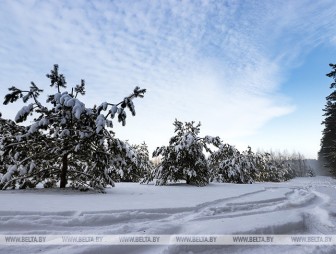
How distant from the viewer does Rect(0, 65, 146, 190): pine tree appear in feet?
21.1

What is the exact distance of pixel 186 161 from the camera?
11953 millimetres

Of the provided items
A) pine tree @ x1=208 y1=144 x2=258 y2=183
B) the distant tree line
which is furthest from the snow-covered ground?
pine tree @ x1=208 y1=144 x2=258 y2=183

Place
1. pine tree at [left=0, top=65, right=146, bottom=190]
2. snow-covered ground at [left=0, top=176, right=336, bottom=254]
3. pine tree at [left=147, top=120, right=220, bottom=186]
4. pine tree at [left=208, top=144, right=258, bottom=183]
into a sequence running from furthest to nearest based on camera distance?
pine tree at [left=208, top=144, right=258, bottom=183], pine tree at [left=147, top=120, right=220, bottom=186], pine tree at [left=0, top=65, right=146, bottom=190], snow-covered ground at [left=0, top=176, right=336, bottom=254]

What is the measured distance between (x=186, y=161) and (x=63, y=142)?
6316 millimetres

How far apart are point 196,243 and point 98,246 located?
1.15 meters

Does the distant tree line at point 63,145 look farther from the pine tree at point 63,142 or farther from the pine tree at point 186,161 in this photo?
the pine tree at point 186,161

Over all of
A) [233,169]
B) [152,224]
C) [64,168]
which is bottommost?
[152,224]

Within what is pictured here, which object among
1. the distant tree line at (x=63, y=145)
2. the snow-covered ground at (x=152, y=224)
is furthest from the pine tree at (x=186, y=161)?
the snow-covered ground at (x=152, y=224)

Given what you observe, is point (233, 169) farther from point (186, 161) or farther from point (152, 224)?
point (152, 224)

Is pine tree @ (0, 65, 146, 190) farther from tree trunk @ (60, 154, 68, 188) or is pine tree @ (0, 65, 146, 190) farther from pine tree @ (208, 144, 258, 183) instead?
pine tree @ (208, 144, 258, 183)

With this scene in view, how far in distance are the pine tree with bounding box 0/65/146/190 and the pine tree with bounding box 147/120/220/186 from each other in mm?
4722

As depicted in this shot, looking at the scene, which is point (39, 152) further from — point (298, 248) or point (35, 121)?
point (298, 248)

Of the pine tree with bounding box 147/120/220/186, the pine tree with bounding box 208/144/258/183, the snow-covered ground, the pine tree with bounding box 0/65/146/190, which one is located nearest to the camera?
the snow-covered ground

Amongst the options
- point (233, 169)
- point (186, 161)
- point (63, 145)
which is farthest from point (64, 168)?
point (233, 169)
